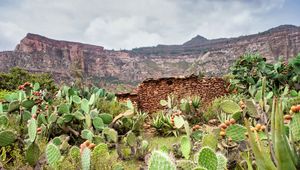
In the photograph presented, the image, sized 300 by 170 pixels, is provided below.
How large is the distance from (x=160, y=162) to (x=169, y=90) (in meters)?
12.1

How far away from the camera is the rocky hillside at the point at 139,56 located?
42594 millimetres

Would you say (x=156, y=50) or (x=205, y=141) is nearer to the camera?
(x=205, y=141)

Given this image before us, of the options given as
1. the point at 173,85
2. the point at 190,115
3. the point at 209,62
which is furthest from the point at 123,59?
the point at 190,115

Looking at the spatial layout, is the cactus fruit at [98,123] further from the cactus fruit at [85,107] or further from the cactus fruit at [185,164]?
the cactus fruit at [185,164]

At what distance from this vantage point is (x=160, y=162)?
1.48 metres

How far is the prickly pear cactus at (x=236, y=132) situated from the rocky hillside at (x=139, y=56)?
31.6m

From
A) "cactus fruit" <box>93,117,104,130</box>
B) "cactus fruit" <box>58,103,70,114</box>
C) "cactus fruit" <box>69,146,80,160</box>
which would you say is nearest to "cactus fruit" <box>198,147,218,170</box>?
"cactus fruit" <box>69,146,80,160</box>

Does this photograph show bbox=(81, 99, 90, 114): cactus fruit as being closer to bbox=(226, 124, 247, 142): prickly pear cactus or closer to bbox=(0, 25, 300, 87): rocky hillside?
bbox=(226, 124, 247, 142): prickly pear cactus

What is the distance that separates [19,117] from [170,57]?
2173 inches

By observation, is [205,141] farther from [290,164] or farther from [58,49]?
[58,49]

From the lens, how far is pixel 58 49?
7200 centimetres

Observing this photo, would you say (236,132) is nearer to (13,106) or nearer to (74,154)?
(74,154)

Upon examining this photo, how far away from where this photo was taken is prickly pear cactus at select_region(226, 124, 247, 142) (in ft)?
11.3

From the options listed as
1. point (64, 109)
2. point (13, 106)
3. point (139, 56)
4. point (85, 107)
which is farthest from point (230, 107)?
point (139, 56)
